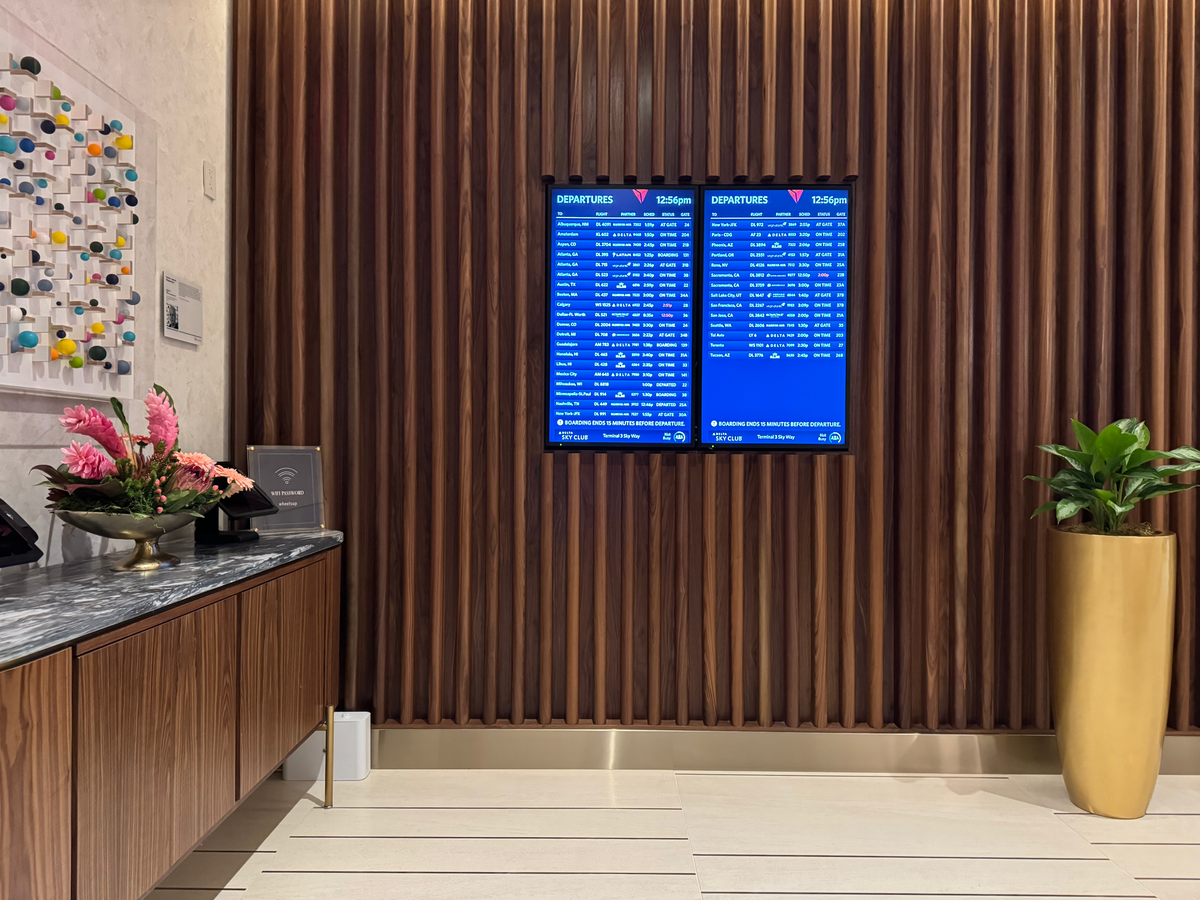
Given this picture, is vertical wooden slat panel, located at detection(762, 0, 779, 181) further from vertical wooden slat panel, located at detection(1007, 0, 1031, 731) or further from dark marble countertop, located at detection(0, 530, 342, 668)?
dark marble countertop, located at detection(0, 530, 342, 668)

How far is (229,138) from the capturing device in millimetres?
2869

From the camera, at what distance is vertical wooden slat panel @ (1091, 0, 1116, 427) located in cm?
282

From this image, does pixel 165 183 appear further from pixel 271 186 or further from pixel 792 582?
pixel 792 582

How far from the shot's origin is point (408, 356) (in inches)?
113

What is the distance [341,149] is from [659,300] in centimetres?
141

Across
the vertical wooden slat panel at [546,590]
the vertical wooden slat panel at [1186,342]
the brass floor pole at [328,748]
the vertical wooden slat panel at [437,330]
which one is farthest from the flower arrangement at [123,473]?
the vertical wooden slat panel at [1186,342]

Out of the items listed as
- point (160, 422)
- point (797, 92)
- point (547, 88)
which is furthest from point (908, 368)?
point (160, 422)

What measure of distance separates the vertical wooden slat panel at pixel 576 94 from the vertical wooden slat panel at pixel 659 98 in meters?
0.29

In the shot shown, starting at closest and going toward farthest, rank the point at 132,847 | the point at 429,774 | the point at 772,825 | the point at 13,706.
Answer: the point at 13,706
the point at 132,847
the point at 772,825
the point at 429,774

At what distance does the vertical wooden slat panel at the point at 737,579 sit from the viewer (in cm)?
287

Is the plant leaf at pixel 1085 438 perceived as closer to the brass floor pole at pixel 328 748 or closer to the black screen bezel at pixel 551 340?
the black screen bezel at pixel 551 340

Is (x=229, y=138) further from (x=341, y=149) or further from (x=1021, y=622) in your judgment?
(x=1021, y=622)

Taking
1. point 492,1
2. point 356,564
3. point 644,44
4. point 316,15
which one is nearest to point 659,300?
point 644,44

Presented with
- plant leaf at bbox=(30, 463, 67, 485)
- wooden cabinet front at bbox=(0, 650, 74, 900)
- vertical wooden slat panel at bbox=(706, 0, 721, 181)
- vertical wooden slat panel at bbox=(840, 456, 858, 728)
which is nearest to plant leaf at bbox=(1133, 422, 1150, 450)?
vertical wooden slat panel at bbox=(840, 456, 858, 728)
